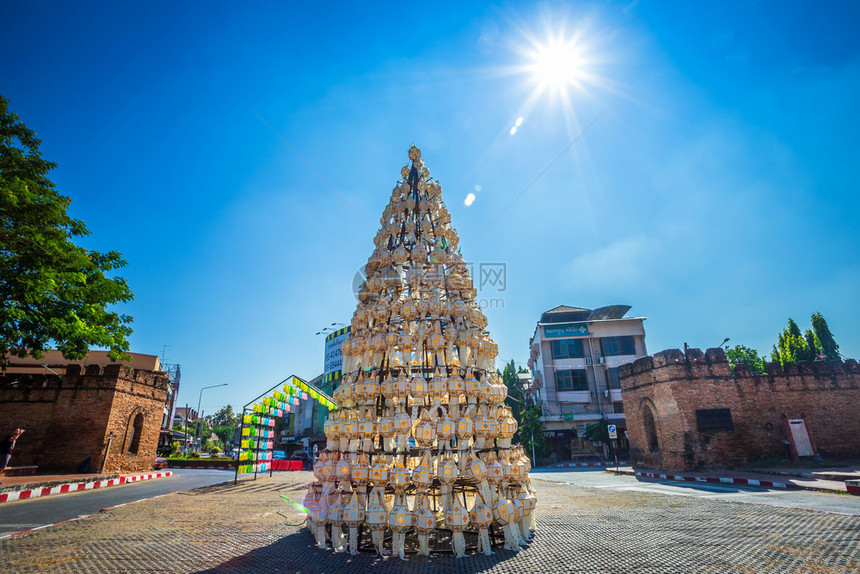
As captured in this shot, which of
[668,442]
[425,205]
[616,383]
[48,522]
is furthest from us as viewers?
[616,383]

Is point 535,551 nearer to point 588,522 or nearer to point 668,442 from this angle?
point 588,522

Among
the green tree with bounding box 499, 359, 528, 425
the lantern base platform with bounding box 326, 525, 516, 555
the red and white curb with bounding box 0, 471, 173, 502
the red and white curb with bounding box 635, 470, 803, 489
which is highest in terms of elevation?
the green tree with bounding box 499, 359, 528, 425

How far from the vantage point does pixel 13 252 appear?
31.4 feet

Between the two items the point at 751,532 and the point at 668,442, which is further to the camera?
the point at 668,442

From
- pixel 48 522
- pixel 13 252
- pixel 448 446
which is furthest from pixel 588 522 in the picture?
pixel 13 252

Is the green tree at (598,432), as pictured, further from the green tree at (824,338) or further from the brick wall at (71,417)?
the brick wall at (71,417)

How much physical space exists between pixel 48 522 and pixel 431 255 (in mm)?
8754

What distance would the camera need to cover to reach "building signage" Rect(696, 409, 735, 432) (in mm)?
17436

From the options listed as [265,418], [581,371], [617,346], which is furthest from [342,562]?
[617,346]

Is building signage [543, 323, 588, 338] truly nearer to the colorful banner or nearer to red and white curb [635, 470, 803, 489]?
red and white curb [635, 470, 803, 489]

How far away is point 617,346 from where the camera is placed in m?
34.8

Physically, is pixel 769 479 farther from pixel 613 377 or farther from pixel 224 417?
pixel 224 417

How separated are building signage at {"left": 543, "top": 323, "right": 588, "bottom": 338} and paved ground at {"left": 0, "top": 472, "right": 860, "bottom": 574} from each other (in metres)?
28.2

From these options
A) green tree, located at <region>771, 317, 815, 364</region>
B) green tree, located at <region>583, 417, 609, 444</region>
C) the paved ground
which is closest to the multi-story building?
green tree, located at <region>583, 417, 609, 444</region>
